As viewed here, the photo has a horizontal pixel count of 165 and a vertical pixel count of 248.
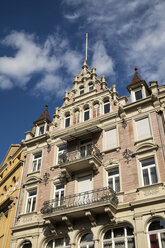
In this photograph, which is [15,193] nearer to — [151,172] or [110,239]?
[110,239]

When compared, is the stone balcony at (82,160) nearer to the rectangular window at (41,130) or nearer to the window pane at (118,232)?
the window pane at (118,232)

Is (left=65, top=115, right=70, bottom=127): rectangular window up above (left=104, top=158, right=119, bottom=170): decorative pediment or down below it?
above

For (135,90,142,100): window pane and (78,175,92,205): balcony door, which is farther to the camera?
(135,90,142,100): window pane

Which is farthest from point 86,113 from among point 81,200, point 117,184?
point 81,200

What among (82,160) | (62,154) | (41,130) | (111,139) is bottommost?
(82,160)

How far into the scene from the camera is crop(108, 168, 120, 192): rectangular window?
69.9 feet

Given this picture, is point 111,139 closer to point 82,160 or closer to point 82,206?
point 82,160

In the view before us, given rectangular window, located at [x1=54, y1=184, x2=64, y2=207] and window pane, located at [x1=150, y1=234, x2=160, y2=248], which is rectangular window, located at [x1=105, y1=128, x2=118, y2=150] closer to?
rectangular window, located at [x1=54, y1=184, x2=64, y2=207]

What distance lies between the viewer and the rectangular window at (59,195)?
23.0 meters

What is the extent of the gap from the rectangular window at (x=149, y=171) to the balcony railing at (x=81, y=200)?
8.26 feet

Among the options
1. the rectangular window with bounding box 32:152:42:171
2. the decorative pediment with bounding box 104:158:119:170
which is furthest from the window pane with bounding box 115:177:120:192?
the rectangular window with bounding box 32:152:42:171

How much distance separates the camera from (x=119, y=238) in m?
18.9

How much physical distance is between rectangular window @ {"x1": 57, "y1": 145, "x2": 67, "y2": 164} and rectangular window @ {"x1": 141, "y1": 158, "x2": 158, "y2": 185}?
6.64 metres

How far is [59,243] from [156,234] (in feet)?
25.4
